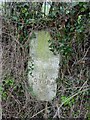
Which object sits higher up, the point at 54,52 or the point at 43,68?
the point at 54,52

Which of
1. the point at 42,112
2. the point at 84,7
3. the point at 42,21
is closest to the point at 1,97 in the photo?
the point at 42,112

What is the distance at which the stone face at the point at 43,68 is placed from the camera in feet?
11.4

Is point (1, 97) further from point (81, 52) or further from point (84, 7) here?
point (84, 7)

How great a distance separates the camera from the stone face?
3482 mm

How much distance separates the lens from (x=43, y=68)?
138 inches

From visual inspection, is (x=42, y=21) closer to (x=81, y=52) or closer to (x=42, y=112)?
(x=81, y=52)

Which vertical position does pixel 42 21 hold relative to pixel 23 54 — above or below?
above

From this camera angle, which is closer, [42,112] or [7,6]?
[7,6]

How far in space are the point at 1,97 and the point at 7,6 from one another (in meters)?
1.08

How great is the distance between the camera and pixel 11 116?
357cm

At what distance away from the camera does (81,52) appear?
11.6 feet

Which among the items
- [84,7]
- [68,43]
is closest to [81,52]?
[68,43]

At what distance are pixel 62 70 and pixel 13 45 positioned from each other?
2.22 feet

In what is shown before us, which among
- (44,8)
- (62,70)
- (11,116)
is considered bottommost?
(11,116)
